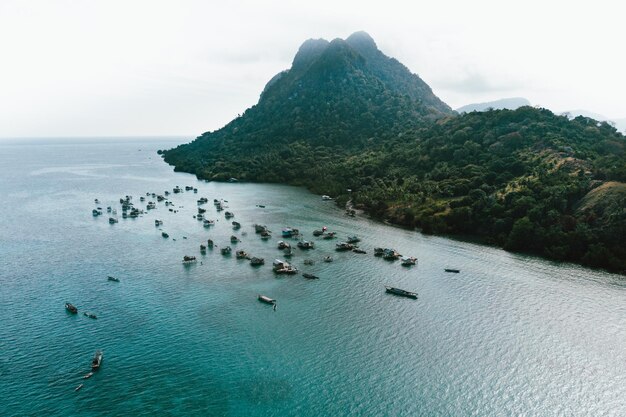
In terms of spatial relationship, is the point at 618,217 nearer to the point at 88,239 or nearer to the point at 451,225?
the point at 451,225

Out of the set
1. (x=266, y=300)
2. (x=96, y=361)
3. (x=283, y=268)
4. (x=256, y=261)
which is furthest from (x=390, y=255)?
(x=96, y=361)

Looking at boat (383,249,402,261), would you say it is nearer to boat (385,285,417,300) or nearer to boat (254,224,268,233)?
boat (385,285,417,300)

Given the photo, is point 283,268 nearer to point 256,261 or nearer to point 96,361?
point 256,261

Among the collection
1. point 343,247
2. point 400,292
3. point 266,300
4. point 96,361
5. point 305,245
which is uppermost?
point 343,247

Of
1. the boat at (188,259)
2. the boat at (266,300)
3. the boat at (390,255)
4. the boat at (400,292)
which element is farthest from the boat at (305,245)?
the boat at (266,300)

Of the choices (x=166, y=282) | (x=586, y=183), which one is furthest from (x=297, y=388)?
(x=586, y=183)

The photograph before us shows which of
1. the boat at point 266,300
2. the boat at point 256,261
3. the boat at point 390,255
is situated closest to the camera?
the boat at point 266,300

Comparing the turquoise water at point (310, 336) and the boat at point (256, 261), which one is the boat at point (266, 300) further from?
the boat at point (256, 261)
